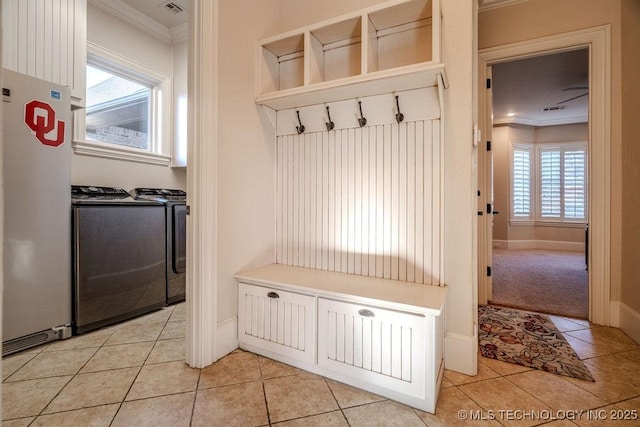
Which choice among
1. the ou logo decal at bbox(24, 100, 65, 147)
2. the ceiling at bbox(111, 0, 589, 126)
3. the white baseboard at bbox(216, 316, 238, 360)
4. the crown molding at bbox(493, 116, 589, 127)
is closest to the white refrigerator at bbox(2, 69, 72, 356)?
the ou logo decal at bbox(24, 100, 65, 147)

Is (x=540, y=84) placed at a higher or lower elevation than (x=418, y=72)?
higher

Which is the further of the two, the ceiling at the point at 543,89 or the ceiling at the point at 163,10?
the ceiling at the point at 543,89

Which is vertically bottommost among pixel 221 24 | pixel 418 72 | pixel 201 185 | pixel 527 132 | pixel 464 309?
pixel 464 309

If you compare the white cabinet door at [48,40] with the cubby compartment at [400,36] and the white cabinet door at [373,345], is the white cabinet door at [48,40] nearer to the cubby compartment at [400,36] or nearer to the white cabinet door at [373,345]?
the cubby compartment at [400,36]

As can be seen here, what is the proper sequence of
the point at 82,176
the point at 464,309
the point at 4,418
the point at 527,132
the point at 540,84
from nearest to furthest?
the point at 4,418
the point at 464,309
the point at 82,176
the point at 540,84
the point at 527,132

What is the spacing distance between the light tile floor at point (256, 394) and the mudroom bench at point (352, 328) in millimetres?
80

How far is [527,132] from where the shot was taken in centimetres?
633

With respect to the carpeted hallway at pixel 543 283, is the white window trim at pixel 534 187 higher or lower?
higher

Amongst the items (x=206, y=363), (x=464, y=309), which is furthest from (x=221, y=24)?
(x=464, y=309)

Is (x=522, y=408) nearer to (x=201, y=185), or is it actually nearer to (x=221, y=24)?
(x=201, y=185)

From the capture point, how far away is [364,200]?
199cm

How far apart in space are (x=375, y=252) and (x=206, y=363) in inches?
47.4

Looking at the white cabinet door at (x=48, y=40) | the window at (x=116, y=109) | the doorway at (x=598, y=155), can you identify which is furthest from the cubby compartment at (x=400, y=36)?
the window at (x=116, y=109)

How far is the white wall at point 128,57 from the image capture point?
2.77 metres
